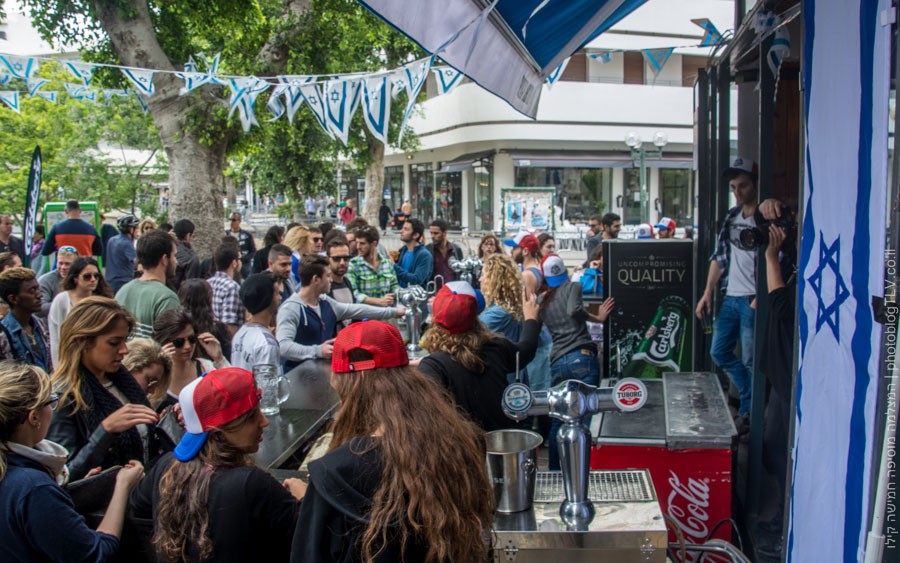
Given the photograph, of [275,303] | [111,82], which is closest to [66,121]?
[111,82]

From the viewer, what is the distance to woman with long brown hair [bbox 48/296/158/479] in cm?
287

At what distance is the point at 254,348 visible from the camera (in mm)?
4457

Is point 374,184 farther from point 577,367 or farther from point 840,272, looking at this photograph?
point 840,272

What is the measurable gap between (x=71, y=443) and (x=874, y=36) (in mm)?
3126

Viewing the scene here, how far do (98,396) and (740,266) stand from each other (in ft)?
12.9

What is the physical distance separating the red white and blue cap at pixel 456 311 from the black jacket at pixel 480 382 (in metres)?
0.13

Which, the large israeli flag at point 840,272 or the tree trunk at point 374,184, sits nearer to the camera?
the large israeli flag at point 840,272

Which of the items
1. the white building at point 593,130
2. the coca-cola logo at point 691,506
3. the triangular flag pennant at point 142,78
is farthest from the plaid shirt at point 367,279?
the white building at point 593,130

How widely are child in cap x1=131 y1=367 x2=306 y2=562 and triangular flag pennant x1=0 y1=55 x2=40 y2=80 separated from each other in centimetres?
955

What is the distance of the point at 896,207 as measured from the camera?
5.88ft

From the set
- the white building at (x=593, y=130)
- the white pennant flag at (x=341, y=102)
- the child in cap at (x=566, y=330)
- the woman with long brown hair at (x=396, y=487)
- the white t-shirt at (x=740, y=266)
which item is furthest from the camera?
the white building at (x=593, y=130)

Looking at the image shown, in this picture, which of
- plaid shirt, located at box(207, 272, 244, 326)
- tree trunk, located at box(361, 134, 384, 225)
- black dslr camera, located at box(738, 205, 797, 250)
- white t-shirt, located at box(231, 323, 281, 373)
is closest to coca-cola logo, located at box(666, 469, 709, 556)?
black dslr camera, located at box(738, 205, 797, 250)

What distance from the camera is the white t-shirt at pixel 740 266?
15.7 ft

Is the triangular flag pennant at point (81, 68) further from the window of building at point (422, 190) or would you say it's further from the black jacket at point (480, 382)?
the window of building at point (422, 190)
